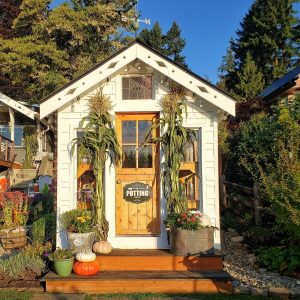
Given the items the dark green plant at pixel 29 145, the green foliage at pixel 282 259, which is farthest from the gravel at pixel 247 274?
the dark green plant at pixel 29 145

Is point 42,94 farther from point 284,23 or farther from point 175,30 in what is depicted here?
point 175,30

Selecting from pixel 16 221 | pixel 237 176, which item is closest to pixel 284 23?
pixel 237 176

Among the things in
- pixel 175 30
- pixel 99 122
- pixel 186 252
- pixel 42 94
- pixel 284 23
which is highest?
pixel 175 30

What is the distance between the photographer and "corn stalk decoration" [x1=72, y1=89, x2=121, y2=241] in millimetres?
7320

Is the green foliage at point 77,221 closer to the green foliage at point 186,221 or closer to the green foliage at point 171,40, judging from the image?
the green foliage at point 186,221

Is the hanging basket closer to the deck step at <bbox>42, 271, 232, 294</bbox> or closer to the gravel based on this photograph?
the deck step at <bbox>42, 271, 232, 294</bbox>

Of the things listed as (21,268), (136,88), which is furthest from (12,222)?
(136,88)

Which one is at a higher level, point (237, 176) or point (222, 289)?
point (237, 176)

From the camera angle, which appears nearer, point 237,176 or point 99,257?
point 99,257

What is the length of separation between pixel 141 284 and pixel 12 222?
4999 mm

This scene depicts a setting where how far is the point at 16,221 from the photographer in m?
9.93

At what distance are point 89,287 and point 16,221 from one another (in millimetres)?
4432

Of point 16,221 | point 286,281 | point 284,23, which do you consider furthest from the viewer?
point 284,23

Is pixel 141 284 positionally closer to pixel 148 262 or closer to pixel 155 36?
pixel 148 262
